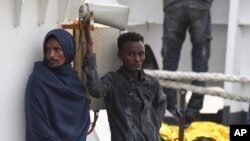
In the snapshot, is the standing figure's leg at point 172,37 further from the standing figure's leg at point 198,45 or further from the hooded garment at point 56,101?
the hooded garment at point 56,101

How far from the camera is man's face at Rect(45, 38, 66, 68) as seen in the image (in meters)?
2.73

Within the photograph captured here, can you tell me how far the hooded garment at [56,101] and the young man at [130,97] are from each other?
19 centimetres

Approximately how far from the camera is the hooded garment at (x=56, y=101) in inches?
104

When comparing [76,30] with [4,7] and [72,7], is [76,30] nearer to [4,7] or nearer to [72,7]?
[72,7]

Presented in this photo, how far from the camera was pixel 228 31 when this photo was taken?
18.5ft

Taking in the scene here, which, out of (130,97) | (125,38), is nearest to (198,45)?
(125,38)

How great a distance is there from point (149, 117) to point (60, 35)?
0.69 m

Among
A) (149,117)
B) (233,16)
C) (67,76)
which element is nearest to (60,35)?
(67,76)

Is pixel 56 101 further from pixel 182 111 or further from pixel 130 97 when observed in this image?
pixel 182 111

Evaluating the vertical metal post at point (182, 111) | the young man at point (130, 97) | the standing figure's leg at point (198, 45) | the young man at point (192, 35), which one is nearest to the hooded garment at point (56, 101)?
the young man at point (130, 97)

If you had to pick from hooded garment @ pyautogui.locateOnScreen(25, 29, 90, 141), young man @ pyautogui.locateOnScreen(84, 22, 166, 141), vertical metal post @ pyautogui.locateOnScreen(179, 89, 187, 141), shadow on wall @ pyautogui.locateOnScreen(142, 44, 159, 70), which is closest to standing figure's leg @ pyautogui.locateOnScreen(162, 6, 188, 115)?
shadow on wall @ pyautogui.locateOnScreen(142, 44, 159, 70)

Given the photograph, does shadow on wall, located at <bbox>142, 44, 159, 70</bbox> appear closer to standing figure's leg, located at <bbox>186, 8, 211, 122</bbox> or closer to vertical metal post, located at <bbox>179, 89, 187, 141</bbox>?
standing figure's leg, located at <bbox>186, 8, 211, 122</bbox>

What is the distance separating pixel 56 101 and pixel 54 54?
0.21 metres

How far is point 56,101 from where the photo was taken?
2.72 meters
